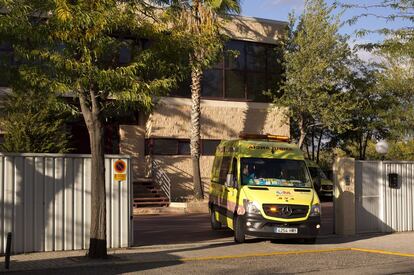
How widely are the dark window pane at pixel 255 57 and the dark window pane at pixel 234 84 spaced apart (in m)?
0.77

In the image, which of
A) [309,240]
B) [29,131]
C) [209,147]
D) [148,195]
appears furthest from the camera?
[209,147]

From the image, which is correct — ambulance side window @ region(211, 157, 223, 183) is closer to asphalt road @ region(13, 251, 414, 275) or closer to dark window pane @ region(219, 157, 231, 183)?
dark window pane @ region(219, 157, 231, 183)

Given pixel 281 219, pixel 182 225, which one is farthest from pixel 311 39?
pixel 281 219

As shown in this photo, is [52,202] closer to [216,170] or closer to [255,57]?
[216,170]

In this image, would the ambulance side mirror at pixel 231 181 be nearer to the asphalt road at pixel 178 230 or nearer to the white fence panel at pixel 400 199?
the asphalt road at pixel 178 230

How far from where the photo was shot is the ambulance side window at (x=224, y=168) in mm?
15453

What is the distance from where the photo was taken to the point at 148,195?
84.0 ft

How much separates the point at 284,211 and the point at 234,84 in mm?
16689

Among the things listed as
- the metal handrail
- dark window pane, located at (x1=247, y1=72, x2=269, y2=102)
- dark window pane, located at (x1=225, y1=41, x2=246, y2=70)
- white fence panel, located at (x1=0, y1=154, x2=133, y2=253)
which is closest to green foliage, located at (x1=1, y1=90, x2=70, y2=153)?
the metal handrail

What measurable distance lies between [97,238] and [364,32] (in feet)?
32.2

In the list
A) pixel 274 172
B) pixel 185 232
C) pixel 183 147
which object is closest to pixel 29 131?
pixel 185 232

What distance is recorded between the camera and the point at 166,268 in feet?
36.3

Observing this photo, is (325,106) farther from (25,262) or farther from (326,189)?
(25,262)

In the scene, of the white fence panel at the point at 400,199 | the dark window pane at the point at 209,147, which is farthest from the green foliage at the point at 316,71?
the white fence panel at the point at 400,199
